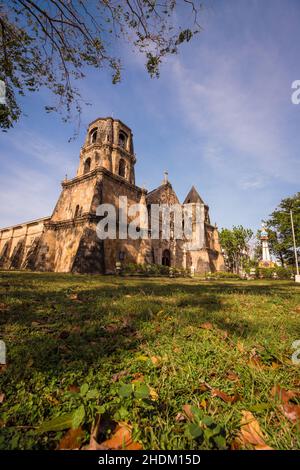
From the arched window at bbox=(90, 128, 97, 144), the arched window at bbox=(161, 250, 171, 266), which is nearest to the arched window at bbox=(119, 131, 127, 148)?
the arched window at bbox=(90, 128, 97, 144)

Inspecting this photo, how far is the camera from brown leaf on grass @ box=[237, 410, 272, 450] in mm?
1146

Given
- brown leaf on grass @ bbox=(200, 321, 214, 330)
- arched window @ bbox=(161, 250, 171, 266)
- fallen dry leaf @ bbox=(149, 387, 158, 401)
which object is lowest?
fallen dry leaf @ bbox=(149, 387, 158, 401)

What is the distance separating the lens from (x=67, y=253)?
65.0ft

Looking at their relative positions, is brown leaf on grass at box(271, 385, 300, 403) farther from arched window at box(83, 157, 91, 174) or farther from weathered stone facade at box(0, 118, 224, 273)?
arched window at box(83, 157, 91, 174)

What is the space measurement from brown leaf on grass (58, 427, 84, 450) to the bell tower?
76.0 ft

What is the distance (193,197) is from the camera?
3888 centimetres

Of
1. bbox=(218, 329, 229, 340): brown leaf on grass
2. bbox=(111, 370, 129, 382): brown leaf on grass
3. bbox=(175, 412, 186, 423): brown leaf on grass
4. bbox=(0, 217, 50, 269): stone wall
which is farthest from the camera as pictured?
bbox=(0, 217, 50, 269): stone wall

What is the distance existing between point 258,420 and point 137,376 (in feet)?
2.93

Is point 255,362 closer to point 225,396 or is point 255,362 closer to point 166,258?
point 225,396

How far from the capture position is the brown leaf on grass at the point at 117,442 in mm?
1084

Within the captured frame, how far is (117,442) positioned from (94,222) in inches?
748

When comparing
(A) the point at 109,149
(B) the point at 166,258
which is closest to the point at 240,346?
(A) the point at 109,149
